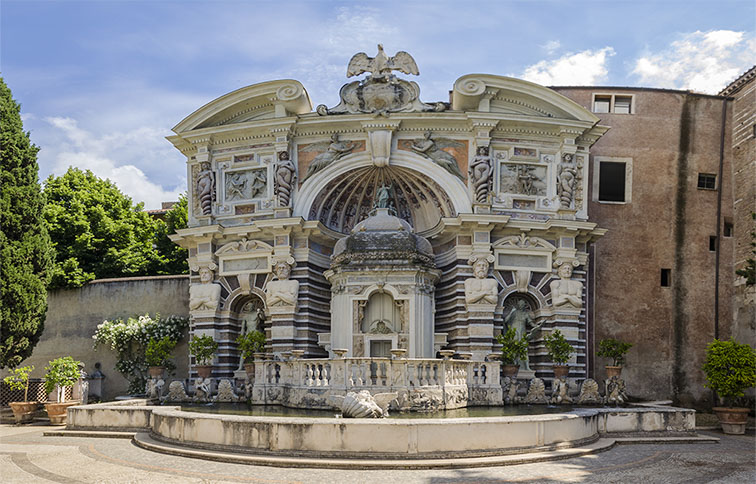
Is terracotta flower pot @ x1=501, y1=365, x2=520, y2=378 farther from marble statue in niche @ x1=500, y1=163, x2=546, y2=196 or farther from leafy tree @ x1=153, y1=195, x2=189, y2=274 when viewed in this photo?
leafy tree @ x1=153, y1=195, x2=189, y2=274

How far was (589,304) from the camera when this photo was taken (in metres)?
30.0

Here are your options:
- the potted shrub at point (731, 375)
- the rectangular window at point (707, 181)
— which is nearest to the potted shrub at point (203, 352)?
the potted shrub at point (731, 375)

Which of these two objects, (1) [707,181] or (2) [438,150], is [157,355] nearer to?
(2) [438,150]

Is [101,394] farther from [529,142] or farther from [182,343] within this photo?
[529,142]

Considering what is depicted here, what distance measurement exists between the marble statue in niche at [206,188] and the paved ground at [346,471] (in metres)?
13.2

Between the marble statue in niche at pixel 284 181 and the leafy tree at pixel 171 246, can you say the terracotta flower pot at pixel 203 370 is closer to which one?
the marble statue in niche at pixel 284 181

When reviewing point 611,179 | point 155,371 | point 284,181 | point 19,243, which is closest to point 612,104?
point 611,179

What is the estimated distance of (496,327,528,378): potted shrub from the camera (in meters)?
24.9

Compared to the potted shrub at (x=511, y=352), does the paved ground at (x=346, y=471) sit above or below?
below

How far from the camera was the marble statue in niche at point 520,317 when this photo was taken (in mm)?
27328

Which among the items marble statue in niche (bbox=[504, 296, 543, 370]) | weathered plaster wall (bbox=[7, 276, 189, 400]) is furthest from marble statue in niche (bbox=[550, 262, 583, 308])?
weathered plaster wall (bbox=[7, 276, 189, 400])

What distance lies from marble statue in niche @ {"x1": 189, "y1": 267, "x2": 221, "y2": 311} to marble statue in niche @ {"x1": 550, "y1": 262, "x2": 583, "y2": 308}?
12.8 metres

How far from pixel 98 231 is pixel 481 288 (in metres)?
21.0

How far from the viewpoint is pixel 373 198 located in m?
30.1
